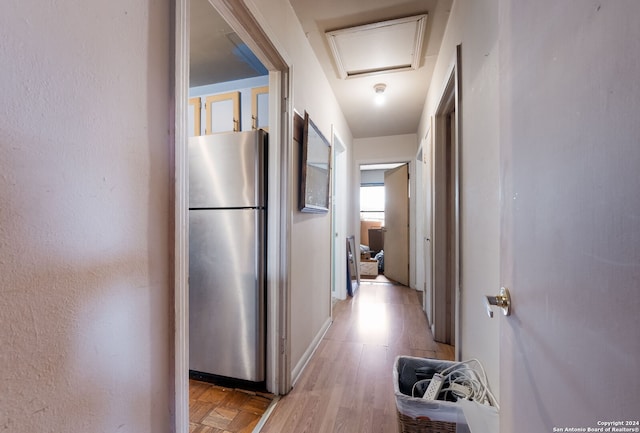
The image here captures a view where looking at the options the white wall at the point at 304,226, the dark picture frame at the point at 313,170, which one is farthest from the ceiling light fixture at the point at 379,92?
the dark picture frame at the point at 313,170

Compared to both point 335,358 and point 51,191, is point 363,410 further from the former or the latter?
point 51,191

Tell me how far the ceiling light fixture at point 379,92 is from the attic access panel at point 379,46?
0.93 ft

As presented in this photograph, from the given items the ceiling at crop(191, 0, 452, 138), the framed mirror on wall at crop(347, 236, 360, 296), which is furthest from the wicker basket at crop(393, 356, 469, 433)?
the framed mirror on wall at crop(347, 236, 360, 296)

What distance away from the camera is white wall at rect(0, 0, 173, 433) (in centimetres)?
48

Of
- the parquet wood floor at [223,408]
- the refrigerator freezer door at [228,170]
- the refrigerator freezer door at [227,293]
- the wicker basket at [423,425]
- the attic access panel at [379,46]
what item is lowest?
the parquet wood floor at [223,408]

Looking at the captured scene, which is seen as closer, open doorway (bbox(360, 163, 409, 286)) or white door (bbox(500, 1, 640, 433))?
white door (bbox(500, 1, 640, 433))

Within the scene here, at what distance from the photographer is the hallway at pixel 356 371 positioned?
1457 mm

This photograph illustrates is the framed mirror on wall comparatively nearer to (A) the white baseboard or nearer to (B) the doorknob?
(A) the white baseboard

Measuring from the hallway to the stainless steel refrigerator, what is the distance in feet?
1.13

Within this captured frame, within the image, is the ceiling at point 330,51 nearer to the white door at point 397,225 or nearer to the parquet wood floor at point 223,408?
the white door at point 397,225

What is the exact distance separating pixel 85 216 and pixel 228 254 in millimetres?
1191

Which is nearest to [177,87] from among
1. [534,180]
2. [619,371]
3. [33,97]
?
[33,97]

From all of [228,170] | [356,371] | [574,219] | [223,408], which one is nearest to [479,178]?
[574,219]

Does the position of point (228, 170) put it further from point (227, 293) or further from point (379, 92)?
point (379, 92)
